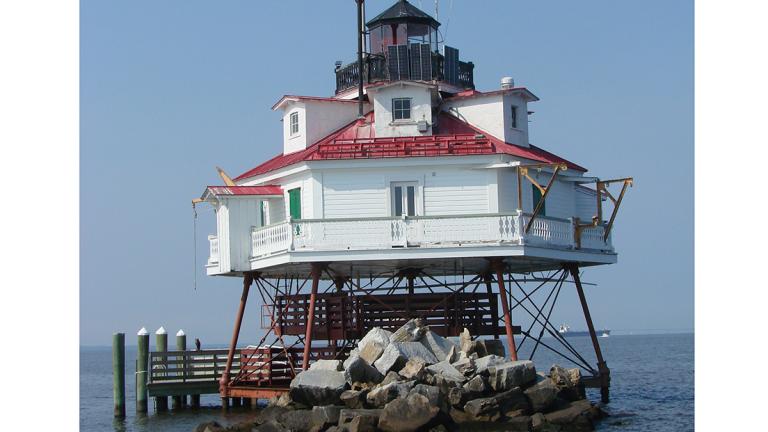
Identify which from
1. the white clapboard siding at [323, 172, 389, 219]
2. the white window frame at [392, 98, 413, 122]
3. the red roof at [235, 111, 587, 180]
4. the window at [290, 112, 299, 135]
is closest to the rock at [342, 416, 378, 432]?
the white clapboard siding at [323, 172, 389, 219]

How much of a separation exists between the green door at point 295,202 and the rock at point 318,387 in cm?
702

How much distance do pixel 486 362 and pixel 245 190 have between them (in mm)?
10171

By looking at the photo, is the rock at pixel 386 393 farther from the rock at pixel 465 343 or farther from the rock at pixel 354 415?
the rock at pixel 465 343

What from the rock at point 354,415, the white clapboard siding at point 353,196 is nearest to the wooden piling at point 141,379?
the white clapboard siding at point 353,196

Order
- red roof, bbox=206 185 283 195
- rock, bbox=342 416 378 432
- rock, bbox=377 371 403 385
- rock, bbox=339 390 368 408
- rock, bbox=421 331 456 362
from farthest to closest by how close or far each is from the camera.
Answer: red roof, bbox=206 185 283 195, rock, bbox=421 331 456 362, rock, bbox=377 371 403 385, rock, bbox=339 390 368 408, rock, bbox=342 416 378 432

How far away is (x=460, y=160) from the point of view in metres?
35.9

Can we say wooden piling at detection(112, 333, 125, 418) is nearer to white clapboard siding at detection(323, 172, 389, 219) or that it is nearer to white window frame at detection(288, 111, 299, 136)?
white window frame at detection(288, 111, 299, 136)

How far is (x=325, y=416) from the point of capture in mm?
29594

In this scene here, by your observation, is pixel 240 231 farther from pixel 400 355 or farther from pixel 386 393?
pixel 386 393

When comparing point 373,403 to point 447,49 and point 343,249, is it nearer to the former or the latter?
point 343,249

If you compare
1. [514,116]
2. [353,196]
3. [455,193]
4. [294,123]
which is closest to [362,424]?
[353,196]

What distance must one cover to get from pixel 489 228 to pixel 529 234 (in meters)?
1.13

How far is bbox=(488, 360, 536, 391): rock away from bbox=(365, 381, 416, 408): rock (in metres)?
2.27

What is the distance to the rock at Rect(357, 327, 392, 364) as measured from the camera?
32.1 meters
